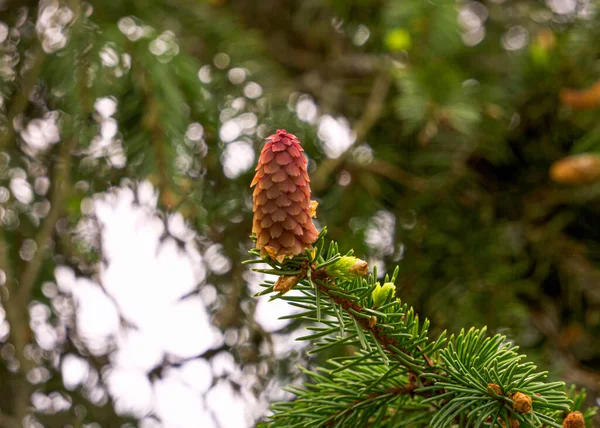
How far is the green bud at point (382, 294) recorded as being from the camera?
331 mm

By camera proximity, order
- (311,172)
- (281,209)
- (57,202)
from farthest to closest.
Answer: (311,172) → (57,202) → (281,209)

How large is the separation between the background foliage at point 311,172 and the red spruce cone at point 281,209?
15.2 inches

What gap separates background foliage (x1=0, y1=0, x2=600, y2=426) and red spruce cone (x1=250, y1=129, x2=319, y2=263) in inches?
15.2

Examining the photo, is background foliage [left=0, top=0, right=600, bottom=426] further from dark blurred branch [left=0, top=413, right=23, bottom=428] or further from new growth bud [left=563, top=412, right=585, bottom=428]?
new growth bud [left=563, top=412, right=585, bottom=428]

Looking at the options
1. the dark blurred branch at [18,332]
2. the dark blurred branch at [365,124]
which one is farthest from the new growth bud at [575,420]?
the dark blurred branch at [18,332]

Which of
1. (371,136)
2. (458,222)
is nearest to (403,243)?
(458,222)

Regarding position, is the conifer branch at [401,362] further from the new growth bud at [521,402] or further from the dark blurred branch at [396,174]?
the dark blurred branch at [396,174]

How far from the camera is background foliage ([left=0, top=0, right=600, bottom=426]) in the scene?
2.44ft

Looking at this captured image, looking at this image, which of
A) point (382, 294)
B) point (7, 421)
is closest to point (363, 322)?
point (382, 294)

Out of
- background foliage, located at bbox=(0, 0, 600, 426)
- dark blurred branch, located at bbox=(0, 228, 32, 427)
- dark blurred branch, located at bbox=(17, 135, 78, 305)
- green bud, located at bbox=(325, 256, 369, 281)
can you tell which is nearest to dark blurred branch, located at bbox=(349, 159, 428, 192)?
background foliage, located at bbox=(0, 0, 600, 426)

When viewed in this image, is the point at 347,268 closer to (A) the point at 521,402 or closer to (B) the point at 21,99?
(A) the point at 521,402

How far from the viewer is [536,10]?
4.02 ft

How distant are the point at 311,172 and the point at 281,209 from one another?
2.13ft

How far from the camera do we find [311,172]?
0.94 meters
